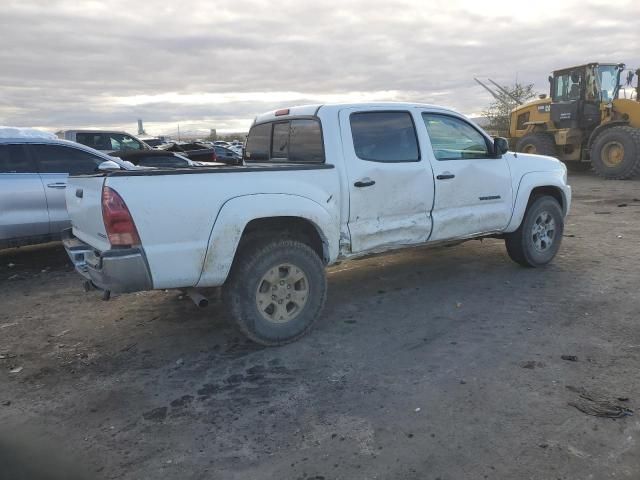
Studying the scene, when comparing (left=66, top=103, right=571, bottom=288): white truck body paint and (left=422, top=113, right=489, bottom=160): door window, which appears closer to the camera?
(left=66, top=103, right=571, bottom=288): white truck body paint

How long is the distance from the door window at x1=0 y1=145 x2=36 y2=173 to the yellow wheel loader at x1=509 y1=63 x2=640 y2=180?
14.2m

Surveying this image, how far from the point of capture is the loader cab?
1543 cm

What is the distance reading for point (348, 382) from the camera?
3607 mm

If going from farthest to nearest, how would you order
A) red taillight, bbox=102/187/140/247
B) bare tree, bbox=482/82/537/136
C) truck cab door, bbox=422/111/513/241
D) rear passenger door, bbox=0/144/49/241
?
bare tree, bbox=482/82/537/136
rear passenger door, bbox=0/144/49/241
truck cab door, bbox=422/111/513/241
red taillight, bbox=102/187/140/247

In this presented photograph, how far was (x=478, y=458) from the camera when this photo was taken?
2.74 m

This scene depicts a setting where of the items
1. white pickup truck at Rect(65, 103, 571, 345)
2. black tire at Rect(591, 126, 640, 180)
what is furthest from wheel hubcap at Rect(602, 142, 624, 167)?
white pickup truck at Rect(65, 103, 571, 345)

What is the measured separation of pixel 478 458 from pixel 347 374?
118 cm

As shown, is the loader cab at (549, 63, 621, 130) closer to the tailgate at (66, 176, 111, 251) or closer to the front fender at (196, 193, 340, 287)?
the front fender at (196, 193, 340, 287)

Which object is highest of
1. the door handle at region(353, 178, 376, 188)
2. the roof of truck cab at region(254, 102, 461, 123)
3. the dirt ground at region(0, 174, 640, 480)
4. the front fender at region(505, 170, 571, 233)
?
the roof of truck cab at region(254, 102, 461, 123)

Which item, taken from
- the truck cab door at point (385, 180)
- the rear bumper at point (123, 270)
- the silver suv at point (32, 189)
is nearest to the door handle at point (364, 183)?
the truck cab door at point (385, 180)

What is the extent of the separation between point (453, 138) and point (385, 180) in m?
1.15

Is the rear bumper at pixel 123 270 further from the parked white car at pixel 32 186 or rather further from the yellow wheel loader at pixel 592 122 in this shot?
the yellow wheel loader at pixel 592 122

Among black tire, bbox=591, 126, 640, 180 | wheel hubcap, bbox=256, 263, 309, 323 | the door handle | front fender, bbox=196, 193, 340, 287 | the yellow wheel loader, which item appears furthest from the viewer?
the yellow wheel loader

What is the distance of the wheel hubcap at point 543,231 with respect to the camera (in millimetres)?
6125
